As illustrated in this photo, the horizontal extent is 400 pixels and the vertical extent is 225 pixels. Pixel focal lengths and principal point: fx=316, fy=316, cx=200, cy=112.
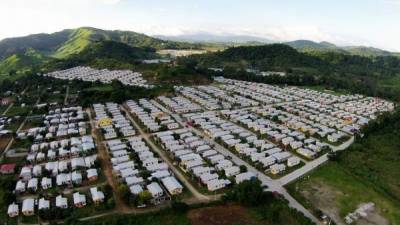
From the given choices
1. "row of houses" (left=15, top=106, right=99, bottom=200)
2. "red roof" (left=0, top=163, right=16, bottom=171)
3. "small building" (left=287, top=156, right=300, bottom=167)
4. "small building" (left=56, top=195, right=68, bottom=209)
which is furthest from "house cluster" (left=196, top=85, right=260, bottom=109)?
"small building" (left=56, top=195, right=68, bottom=209)

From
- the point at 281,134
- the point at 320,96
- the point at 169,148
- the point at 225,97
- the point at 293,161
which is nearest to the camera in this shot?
the point at 293,161

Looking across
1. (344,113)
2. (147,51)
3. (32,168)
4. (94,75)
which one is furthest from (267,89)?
(147,51)

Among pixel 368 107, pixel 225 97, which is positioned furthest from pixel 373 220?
pixel 225 97

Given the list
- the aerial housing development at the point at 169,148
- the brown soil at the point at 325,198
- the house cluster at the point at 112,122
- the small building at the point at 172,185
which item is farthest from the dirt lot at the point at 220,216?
the house cluster at the point at 112,122

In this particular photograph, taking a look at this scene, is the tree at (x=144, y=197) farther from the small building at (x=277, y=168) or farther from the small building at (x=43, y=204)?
the small building at (x=277, y=168)

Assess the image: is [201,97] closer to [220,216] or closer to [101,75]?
[101,75]

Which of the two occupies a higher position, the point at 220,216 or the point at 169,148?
the point at 169,148

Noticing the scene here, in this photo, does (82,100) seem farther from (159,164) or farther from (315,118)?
(315,118)
